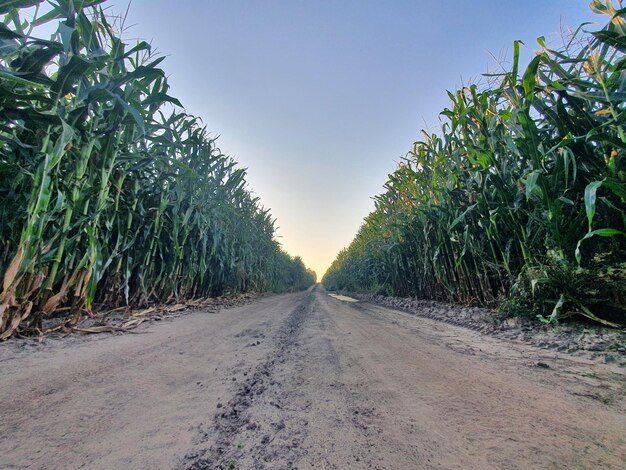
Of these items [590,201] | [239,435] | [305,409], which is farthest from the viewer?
[590,201]

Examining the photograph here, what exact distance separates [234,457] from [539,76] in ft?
12.2

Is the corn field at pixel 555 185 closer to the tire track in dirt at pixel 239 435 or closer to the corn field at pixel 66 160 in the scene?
the tire track in dirt at pixel 239 435

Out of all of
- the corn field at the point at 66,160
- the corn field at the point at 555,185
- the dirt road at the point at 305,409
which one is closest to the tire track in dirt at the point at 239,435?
the dirt road at the point at 305,409

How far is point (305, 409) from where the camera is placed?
1047 mm

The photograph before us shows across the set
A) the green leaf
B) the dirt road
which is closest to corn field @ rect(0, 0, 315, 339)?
the dirt road

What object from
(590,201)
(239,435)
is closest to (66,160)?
(239,435)

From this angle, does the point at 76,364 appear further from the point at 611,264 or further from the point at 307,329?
the point at 611,264

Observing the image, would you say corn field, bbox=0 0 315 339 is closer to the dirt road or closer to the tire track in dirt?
the dirt road

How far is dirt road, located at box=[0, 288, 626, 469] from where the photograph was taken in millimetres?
761

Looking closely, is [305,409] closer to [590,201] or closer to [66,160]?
[590,201]

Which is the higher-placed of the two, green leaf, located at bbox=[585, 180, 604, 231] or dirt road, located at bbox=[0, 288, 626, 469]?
green leaf, located at bbox=[585, 180, 604, 231]

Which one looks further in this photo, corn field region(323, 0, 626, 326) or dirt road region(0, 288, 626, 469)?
corn field region(323, 0, 626, 326)

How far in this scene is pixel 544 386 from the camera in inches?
50.5

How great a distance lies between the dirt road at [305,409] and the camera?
76 cm
